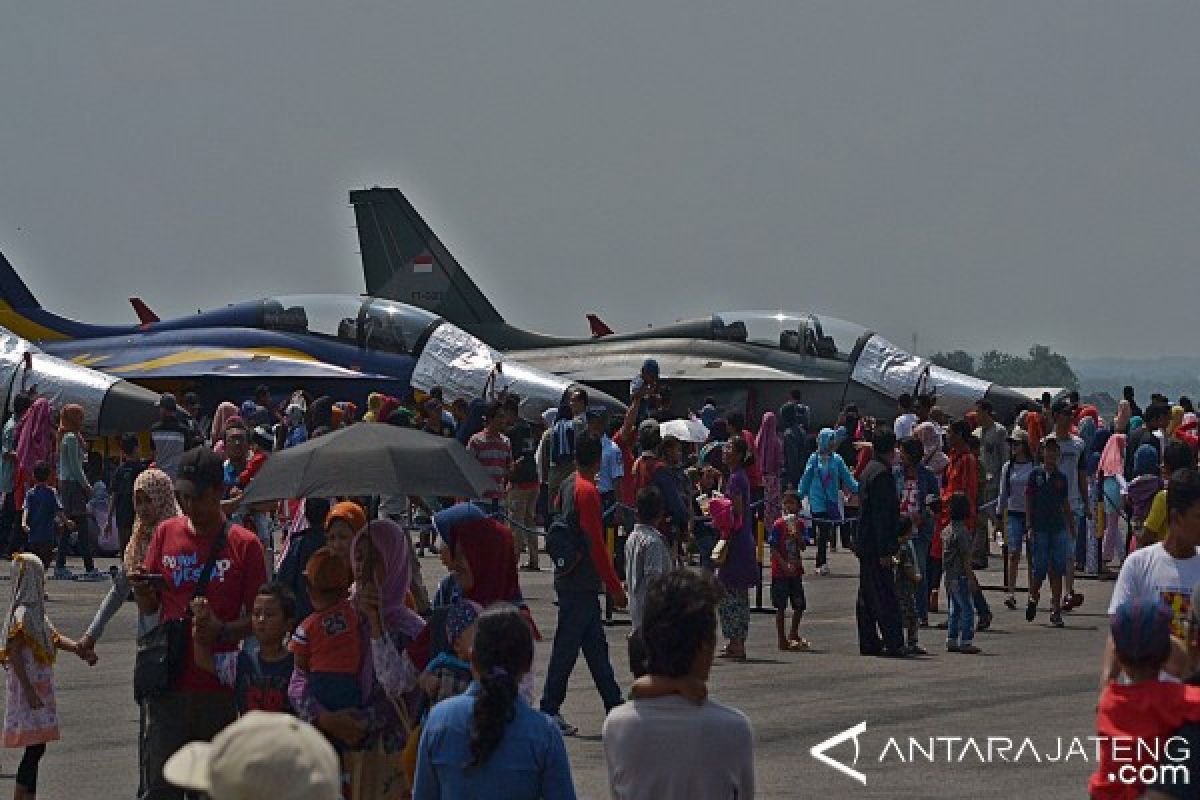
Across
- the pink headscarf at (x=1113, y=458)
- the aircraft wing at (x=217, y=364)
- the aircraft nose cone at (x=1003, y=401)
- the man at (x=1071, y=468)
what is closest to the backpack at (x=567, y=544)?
the man at (x=1071, y=468)

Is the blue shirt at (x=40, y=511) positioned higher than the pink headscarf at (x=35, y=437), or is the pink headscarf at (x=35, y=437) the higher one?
the pink headscarf at (x=35, y=437)

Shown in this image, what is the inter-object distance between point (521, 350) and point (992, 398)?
1147 cm

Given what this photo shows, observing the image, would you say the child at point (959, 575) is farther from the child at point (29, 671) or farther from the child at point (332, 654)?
the child at point (332, 654)

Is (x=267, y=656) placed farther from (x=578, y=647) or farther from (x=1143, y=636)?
(x=578, y=647)

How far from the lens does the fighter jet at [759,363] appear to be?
33750 mm

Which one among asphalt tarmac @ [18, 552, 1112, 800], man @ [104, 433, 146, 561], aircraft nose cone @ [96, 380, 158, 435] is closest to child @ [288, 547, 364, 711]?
asphalt tarmac @ [18, 552, 1112, 800]

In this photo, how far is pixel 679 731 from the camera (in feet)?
17.7

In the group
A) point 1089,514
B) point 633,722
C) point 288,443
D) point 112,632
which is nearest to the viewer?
point 633,722

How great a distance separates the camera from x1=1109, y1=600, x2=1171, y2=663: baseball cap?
5762 mm

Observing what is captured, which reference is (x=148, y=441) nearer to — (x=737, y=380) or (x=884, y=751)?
(x=737, y=380)

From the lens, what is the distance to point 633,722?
545cm

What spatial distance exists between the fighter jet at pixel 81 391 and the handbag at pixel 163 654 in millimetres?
17808

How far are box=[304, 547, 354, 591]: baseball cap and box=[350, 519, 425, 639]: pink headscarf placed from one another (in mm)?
227

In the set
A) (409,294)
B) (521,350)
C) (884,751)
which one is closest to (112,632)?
(884,751)
